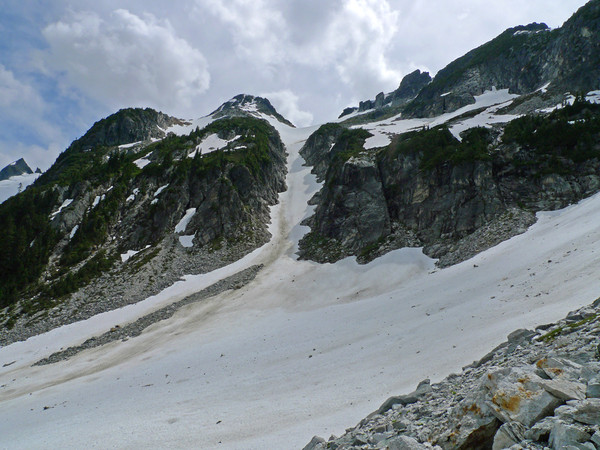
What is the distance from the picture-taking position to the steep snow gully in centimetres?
1594

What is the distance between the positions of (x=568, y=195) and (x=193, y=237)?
57.2 m

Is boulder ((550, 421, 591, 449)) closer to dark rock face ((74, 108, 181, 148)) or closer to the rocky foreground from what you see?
the rocky foreground

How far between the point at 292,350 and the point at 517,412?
2009cm

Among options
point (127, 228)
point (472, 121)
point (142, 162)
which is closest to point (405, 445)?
point (127, 228)

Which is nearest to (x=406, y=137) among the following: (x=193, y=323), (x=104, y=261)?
(x=193, y=323)

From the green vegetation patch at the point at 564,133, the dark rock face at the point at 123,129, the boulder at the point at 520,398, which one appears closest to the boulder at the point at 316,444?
the boulder at the point at 520,398

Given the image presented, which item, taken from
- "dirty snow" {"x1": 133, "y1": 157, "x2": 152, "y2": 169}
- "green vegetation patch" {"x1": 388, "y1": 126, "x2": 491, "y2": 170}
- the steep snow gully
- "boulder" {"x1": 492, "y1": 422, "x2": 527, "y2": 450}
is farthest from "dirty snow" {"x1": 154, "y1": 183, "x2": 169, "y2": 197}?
"boulder" {"x1": 492, "y1": 422, "x2": 527, "y2": 450}

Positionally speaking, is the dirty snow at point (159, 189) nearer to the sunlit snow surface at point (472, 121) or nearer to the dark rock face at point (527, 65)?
the sunlit snow surface at point (472, 121)

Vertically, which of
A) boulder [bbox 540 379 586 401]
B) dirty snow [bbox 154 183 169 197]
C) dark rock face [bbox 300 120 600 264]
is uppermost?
dirty snow [bbox 154 183 169 197]

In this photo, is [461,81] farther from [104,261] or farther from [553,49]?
[104,261]

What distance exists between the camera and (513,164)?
152 feet

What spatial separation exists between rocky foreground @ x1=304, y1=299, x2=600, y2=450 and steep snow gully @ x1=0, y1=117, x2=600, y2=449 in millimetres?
4771

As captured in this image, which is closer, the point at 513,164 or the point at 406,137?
the point at 513,164

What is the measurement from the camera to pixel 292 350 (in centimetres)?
2425
